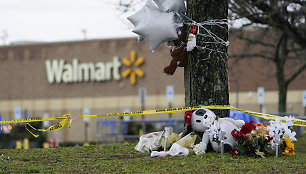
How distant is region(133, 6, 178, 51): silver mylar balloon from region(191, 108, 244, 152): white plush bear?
1.31m

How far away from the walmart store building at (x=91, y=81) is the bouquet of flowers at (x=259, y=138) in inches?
1198

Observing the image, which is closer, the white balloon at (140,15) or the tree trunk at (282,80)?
the white balloon at (140,15)

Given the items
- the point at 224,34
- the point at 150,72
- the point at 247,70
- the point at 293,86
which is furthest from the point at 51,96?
the point at 224,34

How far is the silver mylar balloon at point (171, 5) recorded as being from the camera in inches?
346

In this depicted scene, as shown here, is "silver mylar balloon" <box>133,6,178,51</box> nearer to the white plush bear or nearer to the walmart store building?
the white plush bear

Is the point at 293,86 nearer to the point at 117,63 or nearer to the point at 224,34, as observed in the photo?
the point at 117,63

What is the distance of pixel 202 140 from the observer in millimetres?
8234

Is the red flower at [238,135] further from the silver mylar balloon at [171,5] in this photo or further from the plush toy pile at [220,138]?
the silver mylar balloon at [171,5]

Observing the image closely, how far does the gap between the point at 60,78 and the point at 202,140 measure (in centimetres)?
3776

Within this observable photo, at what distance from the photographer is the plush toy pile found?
7738mm

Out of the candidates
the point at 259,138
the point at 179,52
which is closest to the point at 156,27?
the point at 179,52

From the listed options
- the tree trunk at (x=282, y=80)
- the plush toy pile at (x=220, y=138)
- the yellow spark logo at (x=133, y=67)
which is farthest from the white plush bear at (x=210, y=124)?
the yellow spark logo at (x=133, y=67)

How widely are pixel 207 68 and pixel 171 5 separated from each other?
1201 mm

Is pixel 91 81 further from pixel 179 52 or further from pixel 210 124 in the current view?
pixel 210 124
